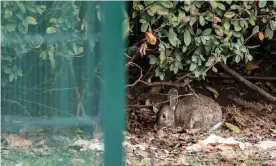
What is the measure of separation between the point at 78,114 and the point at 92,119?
6 cm

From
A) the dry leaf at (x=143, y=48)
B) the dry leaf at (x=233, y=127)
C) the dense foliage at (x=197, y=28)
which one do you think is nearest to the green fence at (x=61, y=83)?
the dense foliage at (x=197, y=28)

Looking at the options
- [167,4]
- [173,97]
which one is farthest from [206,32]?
[173,97]

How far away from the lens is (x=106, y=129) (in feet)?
5.46

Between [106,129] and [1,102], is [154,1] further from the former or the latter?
[106,129]

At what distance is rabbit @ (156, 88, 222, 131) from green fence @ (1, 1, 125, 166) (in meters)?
2.78

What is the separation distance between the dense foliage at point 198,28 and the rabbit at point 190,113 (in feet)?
1.26

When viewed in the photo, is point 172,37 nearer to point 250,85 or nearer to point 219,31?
point 219,31

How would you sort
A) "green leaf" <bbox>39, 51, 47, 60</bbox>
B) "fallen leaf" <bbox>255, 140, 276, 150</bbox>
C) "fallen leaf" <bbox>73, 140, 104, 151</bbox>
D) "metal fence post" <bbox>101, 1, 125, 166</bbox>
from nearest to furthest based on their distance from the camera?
"metal fence post" <bbox>101, 1, 125, 166</bbox> → "fallen leaf" <bbox>73, 140, 104, 151</bbox> → "green leaf" <bbox>39, 51, 47, 60</bbox> → "fallen leaf" <bbox>255, 140, 276, 150</bbox>

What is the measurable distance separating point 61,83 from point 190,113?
2903 millimetres

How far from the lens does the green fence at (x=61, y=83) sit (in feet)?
5.38

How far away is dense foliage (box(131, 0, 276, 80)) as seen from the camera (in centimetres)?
402

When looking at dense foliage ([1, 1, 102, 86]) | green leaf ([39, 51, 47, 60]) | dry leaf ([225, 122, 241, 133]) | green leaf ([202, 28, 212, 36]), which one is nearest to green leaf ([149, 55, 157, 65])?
green leaf ([202, 28, 212, 36])

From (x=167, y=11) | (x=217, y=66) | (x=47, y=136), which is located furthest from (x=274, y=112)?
(x=47, y=136)

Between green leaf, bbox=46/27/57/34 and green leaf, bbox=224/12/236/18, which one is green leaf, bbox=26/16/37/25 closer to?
green leaf, bbox=46/27/57/34
